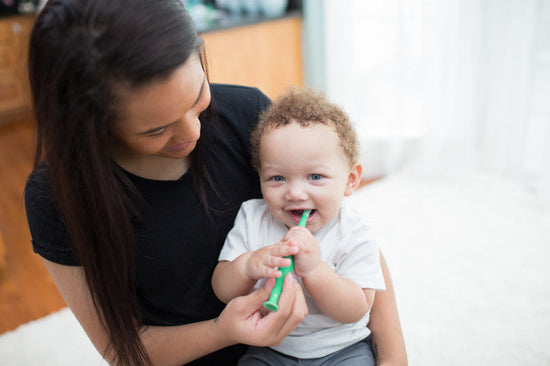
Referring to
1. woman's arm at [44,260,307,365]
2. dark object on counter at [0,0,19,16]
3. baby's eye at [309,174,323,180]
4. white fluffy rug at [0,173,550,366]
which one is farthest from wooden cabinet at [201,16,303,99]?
dark object on counter at [0,0,19,16]

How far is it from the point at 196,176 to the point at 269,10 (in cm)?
216

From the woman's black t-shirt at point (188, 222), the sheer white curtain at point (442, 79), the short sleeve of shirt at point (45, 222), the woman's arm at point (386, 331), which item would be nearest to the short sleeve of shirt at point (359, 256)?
the woman's arm at point (386, 331)

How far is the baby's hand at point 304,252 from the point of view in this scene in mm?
833

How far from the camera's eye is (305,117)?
37.6 inches

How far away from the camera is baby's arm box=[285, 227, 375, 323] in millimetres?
840

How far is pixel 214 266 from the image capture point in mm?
973

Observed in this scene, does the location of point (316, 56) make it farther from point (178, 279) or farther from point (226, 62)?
point (178, 279)

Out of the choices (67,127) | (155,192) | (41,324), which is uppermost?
(67,127)

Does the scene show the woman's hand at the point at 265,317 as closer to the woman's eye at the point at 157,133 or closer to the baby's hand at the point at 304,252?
the baby's hand at the point at 304,252

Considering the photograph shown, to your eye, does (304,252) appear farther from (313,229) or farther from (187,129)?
(187,129)

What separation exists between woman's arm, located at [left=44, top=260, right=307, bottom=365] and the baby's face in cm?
17

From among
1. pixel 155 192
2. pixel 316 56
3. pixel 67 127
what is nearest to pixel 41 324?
pixel 155 192

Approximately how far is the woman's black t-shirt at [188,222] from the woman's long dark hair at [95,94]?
0.04 metres

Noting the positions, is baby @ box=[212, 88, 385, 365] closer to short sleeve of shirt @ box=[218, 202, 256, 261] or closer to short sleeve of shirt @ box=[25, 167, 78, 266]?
short sleeve of shirt @ box=[218, 202, 256, 261]
